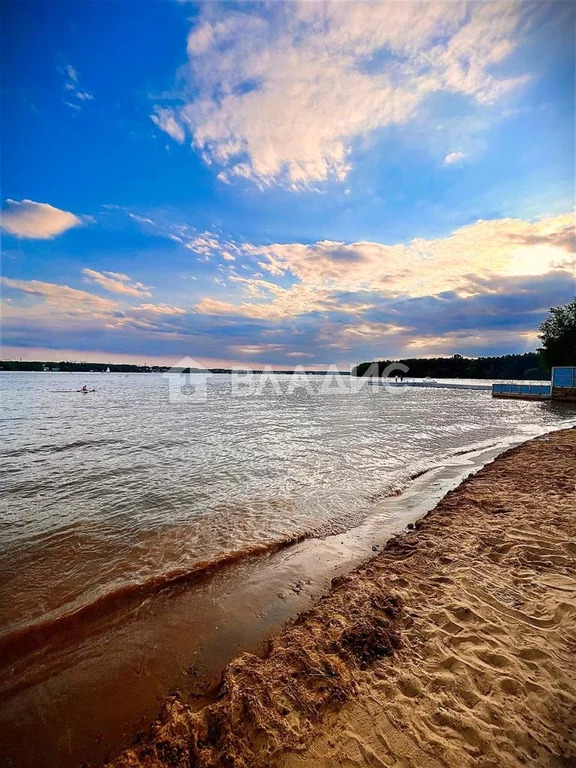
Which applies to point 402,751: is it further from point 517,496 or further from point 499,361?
point 499,361

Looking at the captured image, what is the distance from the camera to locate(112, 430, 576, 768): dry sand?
243 centimetres

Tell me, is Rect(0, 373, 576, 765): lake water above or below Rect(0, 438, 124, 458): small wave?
above

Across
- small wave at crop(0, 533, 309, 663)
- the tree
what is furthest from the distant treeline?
small wave at crop(0, 533, 309, 663)

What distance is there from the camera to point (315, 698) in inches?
112

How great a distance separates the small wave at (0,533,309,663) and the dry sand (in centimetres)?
214

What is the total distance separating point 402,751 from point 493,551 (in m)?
3.77

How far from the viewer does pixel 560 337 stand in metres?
53.2

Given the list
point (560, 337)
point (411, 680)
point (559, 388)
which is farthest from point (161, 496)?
point (560, 337)

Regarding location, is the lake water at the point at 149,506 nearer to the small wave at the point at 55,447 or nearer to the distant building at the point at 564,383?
the small wave at the point at 55,447

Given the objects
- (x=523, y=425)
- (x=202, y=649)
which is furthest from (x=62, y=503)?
(x=523, y=425)

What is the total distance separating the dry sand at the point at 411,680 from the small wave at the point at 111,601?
7.01 ft

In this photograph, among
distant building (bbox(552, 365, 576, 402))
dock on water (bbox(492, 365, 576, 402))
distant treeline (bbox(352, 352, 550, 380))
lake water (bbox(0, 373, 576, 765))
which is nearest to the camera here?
lake water (bbox(0, 373, 576, 765))

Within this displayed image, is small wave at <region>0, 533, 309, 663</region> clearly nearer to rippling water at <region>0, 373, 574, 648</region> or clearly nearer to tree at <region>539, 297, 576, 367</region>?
rippling water at <region>0, 373, 574, 648</region>

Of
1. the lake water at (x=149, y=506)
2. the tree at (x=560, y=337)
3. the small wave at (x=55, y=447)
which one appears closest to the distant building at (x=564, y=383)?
the tree at (x=560, y=337)
